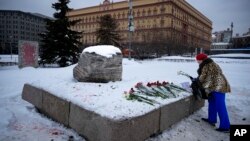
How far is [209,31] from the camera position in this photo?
96062 millimetres

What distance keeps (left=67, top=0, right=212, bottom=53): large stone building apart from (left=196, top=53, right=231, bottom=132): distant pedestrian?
135ft

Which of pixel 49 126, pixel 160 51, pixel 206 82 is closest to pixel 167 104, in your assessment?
pixel 206 82

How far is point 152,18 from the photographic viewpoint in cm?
6156

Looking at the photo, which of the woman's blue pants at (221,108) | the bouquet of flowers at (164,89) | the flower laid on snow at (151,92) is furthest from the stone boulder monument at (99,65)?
the woman's blue pants at (221,108)

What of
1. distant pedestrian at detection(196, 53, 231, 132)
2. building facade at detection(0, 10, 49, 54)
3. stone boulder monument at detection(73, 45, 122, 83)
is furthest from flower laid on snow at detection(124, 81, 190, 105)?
building facade at detection(0, 10, 49, 54)

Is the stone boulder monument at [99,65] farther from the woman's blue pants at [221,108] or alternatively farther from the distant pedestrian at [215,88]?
the woman's blue pants at [221,108]

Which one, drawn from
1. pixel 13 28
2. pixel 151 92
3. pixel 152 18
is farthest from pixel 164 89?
pixel 13 28

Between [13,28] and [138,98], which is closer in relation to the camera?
[138,98]

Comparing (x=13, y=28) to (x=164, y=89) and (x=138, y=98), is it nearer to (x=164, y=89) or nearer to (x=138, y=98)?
(x=164, y=89)

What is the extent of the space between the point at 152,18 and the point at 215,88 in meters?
59.9

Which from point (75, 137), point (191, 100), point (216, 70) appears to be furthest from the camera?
point (191, 100)

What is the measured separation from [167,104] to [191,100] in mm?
1306

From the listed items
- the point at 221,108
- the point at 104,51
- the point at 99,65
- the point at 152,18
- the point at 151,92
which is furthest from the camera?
the point at 152,18

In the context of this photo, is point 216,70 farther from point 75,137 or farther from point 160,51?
point 160,51
